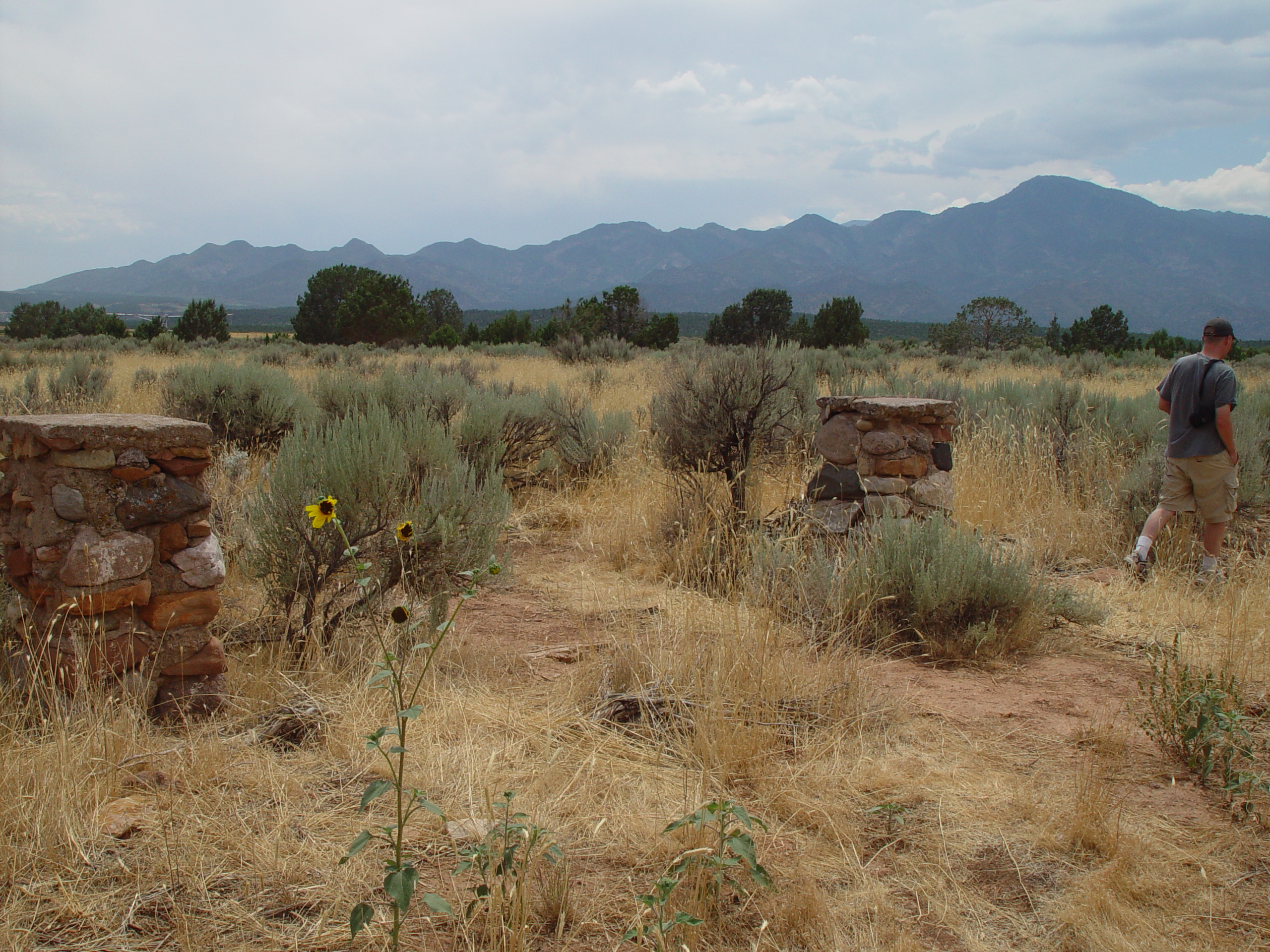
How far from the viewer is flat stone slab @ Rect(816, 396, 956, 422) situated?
5.79m

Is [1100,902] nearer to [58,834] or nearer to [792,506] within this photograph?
[58,834]

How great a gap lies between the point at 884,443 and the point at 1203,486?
233 centimetres

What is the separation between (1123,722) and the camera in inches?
145

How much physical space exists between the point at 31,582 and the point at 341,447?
1414 mm

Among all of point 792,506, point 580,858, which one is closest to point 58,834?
point 580,858

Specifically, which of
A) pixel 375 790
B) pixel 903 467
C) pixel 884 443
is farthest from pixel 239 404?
pixel 375 790

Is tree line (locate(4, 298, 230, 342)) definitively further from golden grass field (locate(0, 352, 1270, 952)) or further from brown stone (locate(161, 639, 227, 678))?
golden grass field (locate(0, 352, 1270, 952))

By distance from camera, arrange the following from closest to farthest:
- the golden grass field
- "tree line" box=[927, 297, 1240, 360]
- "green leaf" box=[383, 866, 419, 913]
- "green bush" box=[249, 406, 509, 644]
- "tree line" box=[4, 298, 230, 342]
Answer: "green leaf" box=[383, 866, 419, 913] → the golden grass field → "green bush" box=[249, 406, 509, 644] → "tree line" box=[927, 297, 1240, 360] → "tree line" box=[4, 298, 230, 342]

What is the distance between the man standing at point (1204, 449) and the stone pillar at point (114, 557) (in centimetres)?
615

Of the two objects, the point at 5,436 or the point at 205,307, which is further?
the point at 205,307

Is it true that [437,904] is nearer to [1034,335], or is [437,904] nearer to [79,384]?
[79,384]

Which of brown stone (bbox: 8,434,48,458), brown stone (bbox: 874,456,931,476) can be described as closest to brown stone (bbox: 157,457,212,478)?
brown stone (bbox: 8,434,48,458)

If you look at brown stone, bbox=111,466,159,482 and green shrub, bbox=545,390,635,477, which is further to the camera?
green shrub, bbox=545,390,635,477

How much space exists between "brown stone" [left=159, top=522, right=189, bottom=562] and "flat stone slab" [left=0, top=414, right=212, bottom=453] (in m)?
0.33
